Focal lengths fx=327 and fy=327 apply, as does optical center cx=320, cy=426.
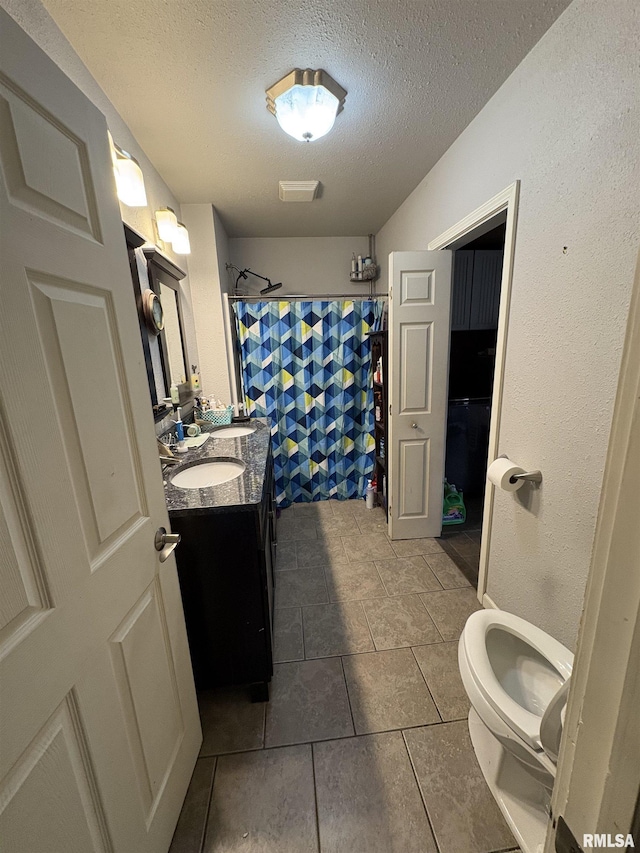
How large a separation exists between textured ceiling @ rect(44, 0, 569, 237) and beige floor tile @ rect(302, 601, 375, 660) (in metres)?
2.49

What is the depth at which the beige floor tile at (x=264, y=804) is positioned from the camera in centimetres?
98

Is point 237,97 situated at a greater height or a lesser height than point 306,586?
greater

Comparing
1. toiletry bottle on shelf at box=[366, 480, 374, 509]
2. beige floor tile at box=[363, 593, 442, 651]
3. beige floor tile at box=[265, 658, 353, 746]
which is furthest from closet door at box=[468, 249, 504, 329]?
beige floor tile at box=[265, 658, 353, 746]

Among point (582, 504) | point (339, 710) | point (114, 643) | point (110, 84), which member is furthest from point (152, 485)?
point (110, 84)

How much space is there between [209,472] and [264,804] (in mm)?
1232

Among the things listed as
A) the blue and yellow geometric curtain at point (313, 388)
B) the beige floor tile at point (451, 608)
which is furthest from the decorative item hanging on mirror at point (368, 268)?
Answer: the beige floor tile at point (451, 608)

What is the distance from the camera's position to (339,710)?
52.3 inches

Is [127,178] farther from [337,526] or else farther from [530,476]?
[337,526]

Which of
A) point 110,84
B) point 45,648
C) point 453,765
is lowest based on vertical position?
point 453,765

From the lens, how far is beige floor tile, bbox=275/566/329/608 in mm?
1909

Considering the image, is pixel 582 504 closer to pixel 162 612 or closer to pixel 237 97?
pixel 162 612

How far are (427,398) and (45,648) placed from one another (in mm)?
2164

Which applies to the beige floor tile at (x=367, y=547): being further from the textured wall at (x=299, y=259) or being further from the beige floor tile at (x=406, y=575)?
the textured wall at (x=299, y=259)

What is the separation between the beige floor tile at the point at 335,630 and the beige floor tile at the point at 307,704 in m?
0.06
